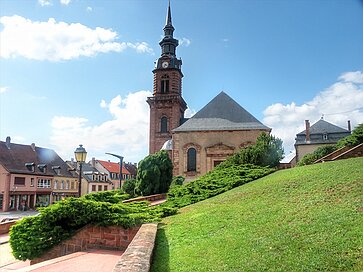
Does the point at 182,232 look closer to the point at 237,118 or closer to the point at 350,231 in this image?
the point at 350,231

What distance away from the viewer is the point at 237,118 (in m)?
41.3

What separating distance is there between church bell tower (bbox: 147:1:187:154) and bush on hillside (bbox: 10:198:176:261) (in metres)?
43.0

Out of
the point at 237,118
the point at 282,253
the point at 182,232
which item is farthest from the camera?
the point at 237,118

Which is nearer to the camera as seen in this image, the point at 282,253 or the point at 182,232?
the point at 282,253

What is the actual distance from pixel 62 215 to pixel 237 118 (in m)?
32.3

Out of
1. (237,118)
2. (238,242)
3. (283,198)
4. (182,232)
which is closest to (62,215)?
(182,232)

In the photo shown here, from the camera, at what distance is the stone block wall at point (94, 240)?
10438 millimetres

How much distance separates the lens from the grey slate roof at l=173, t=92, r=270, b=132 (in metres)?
40.4

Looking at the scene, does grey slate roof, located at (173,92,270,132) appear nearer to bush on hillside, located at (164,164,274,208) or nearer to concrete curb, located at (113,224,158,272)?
bush on hillside, located at (164,164,274,208)

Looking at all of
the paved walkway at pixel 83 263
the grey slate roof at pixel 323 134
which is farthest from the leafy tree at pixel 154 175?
the grey slate roof at pixel 323 134

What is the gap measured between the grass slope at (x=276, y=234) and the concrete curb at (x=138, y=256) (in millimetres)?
320

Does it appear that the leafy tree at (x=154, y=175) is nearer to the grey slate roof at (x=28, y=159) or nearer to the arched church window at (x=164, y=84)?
the grey slate roof at (x=28, y=159)

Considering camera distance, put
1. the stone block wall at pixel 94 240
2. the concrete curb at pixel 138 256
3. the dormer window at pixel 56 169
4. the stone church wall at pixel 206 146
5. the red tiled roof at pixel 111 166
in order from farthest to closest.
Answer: the red tiled roof at pixel 111 166 → the dormer window at pixel 56 169 → the stone church wall at pixel 206 146 → the stone block wall at pixel 94 240 → the concrete curb at pixel 138 256

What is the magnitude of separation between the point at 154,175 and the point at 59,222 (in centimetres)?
1972
